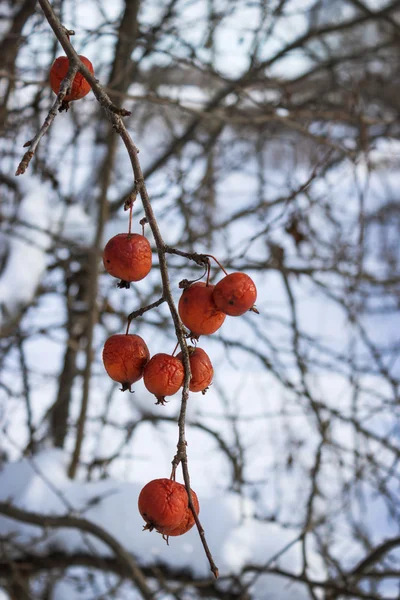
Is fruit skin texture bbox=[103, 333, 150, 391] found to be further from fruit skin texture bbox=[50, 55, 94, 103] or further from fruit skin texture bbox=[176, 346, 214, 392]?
fruit skin texture bbox=[50, 55, 94, 103]

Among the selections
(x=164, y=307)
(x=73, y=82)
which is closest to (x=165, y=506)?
(x=73, y=82)

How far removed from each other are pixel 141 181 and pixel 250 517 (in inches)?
82.7

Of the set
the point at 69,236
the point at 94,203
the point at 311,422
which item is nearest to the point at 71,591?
the point at 311,422

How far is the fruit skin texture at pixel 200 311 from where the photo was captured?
2.46ft

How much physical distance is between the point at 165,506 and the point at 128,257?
0.32m

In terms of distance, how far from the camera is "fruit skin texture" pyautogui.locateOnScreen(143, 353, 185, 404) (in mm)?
733

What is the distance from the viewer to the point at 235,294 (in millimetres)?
723

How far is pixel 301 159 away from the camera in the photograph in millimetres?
4684

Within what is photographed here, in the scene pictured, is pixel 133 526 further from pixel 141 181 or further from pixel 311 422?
pixel 141 181

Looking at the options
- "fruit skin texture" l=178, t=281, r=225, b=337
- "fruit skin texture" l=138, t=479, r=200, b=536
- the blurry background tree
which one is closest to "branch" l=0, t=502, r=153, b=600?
the blurry background tree

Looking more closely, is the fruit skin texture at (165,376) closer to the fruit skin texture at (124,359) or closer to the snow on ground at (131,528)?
the fruit skin texture at (124,359)

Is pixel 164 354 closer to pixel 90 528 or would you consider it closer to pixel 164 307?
pixel 90 528

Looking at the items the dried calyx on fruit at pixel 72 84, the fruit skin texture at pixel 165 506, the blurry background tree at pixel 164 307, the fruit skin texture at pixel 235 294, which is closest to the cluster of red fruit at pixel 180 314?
the fruit skin texture at pixel 235 294

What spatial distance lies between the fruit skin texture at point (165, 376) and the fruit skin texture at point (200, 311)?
0.18 ft
